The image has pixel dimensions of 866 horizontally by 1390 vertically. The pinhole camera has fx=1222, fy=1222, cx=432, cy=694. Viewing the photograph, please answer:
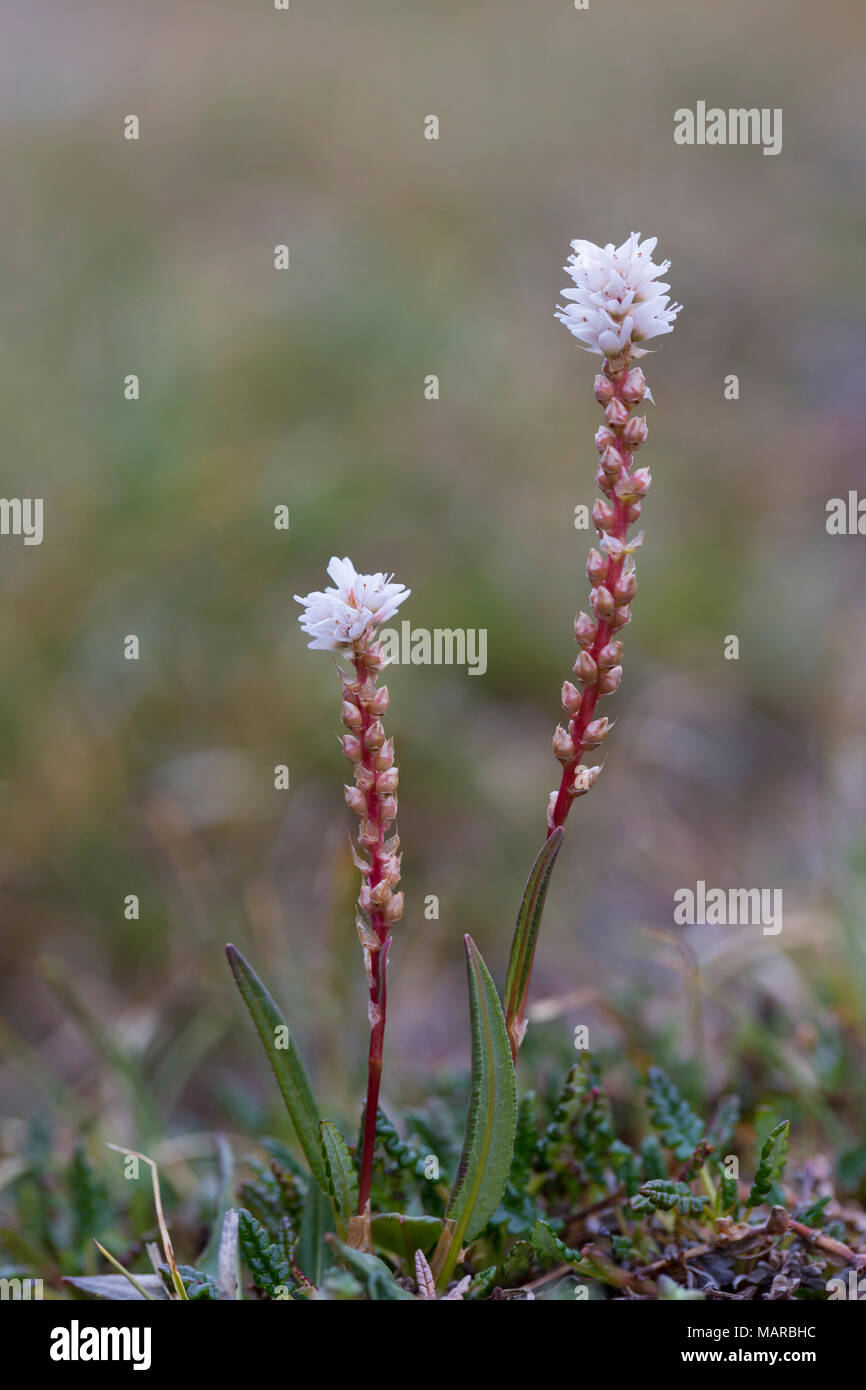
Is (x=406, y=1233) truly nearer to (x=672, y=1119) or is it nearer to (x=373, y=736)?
(x=672, y=1119)

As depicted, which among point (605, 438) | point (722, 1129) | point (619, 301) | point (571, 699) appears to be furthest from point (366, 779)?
point (722, 1129)

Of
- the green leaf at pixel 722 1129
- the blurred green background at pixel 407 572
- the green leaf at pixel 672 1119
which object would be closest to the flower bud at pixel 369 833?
the green leaf at pixel 672 1119

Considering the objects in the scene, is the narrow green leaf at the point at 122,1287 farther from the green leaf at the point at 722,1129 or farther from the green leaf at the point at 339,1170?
the green leaf at the point at 722,1129

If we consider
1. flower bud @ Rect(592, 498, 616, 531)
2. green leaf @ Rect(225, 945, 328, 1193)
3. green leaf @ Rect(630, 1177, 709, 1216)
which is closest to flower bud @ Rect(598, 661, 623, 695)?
flower bud @ Rect(592, 498, 616, 531)

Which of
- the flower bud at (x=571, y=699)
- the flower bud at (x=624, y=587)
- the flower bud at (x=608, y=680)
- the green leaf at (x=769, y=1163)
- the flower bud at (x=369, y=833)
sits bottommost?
the green leaf at (x=769, y=1163)

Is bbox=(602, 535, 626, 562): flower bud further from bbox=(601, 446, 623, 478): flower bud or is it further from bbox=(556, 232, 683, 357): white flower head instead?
bbox=(556, 232, 683, 357): white flower head

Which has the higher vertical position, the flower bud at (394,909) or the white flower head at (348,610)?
the white flower head at (348,610)
